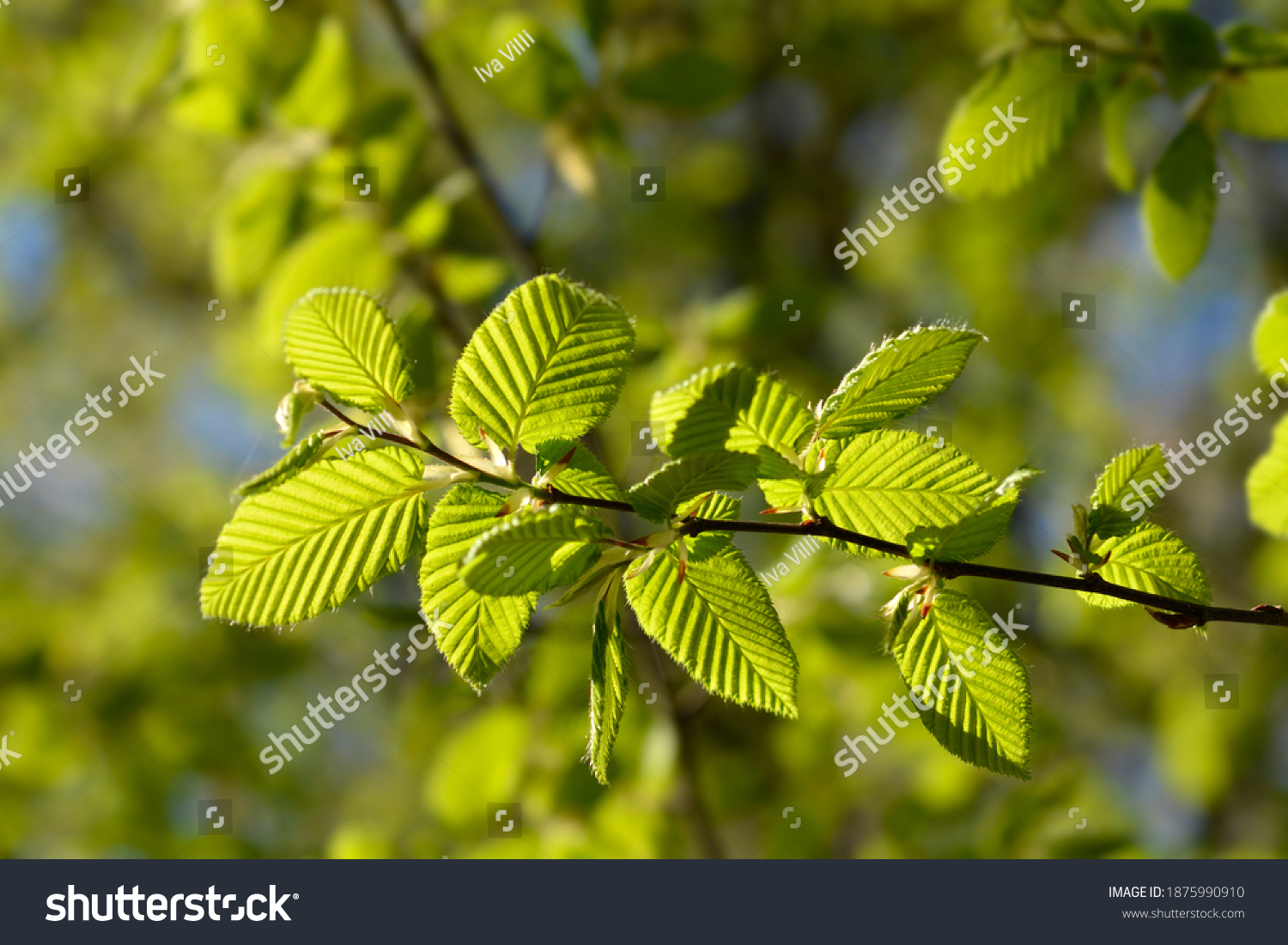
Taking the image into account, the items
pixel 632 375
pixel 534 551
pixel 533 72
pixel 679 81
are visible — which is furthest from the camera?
pixel 632 375

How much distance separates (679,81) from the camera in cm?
203

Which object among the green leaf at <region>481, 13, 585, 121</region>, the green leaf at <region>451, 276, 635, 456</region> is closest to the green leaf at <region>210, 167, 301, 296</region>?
the green leaf at <region>481, 13, 585, 121</region>

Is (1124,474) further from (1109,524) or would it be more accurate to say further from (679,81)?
(679,81)

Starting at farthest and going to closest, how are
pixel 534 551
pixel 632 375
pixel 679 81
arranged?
1. pixel 632 375
2. pixel 679 81
3. pixel 534 551

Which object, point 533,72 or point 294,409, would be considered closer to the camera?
point 294,409

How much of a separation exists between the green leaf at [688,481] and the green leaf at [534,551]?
42 millimetres

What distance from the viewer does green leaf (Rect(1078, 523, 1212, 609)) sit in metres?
0.83

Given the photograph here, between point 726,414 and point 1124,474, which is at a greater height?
point 726,414

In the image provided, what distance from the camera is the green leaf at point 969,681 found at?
0.79 metres

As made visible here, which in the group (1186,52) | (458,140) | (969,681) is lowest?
(969,681)

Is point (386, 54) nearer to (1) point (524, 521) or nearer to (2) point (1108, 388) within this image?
(2) point (1108, 388)

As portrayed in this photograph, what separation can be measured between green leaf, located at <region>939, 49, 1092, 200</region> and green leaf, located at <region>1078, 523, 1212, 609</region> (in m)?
0.74

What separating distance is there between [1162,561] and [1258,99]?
0.81m

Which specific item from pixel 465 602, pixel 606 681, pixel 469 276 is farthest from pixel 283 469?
pixel 469 276
